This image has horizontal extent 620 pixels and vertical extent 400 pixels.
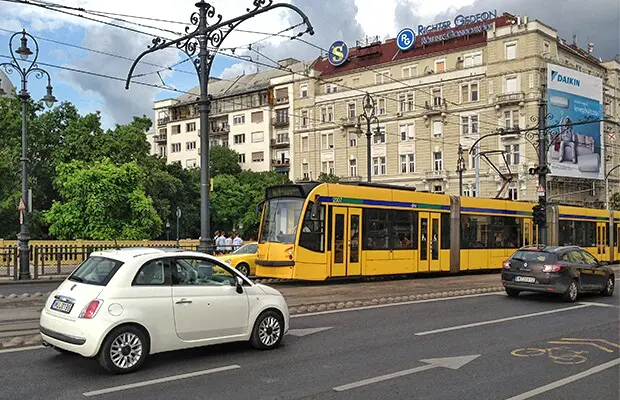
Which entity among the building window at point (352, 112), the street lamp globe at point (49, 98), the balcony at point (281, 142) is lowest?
the street lamp globe at point (49, 98)

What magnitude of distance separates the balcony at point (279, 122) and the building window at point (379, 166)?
14.3m

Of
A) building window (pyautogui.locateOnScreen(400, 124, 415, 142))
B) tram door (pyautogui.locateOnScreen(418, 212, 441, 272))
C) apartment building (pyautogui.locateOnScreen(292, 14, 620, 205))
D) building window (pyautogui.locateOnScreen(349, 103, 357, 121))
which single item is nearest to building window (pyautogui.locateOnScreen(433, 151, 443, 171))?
apartment building (pyautogui.locateOnScreen(292, 14, 620, 205))

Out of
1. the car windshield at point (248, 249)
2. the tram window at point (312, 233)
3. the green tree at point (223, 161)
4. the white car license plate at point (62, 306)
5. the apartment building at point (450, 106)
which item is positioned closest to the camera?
the white car license plate at point (62, 306)

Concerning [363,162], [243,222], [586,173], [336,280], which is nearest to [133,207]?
[336,280]

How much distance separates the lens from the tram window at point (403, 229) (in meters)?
21.4

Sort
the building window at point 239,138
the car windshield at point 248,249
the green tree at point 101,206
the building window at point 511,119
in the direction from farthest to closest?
the building window at point 239,138, the building window at point 511,119, the green tree at point 101,206, the car windshield at point 248,249

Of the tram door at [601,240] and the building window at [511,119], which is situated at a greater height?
the building window at [511,119]

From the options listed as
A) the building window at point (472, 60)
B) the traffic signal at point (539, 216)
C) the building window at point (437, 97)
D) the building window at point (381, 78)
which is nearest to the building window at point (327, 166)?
the building window at point (381, 78)

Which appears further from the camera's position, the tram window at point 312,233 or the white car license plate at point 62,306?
the tram window at point 312,233

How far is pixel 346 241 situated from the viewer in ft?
64.2

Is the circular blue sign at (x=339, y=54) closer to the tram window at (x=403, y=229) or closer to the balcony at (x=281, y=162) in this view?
the balcony at (x=281, y=162)

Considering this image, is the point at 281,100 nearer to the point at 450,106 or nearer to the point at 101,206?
the point at 450,106

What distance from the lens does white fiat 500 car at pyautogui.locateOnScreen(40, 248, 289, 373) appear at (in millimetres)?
7227

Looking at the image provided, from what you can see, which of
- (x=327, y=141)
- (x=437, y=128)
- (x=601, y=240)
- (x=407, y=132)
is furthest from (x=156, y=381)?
(x=327, y=141)
